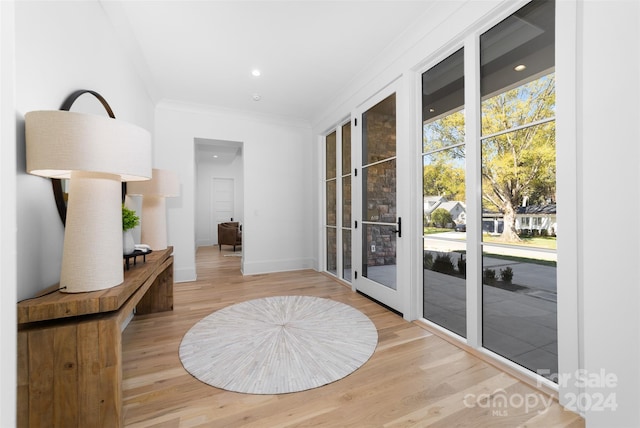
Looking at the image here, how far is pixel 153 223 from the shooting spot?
2.59 meters

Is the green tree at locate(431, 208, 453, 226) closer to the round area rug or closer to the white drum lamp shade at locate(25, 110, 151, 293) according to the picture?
the round area rug

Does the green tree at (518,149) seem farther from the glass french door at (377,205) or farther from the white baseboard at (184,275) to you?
the white baseboard at (184,275)

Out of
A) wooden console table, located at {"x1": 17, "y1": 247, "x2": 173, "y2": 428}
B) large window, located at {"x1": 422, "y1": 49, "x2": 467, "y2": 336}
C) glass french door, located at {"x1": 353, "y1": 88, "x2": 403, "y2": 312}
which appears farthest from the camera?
glass french door, located at {"x1": 353, "y1": 88, "x2": 403, "y2": 312}

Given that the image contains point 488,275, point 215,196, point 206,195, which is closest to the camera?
point 488,275

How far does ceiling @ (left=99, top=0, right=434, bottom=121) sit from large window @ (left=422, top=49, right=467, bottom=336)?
59 centimetres

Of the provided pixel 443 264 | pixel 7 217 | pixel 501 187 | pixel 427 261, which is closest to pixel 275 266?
pixel 427 261

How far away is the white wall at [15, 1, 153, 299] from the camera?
1182mm

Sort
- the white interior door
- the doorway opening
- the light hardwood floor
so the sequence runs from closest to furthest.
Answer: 1. the light hardwood floor
2. the doorway opening
3. the white interior door

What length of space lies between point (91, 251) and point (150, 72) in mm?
2745

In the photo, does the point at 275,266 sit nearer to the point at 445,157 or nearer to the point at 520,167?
the point at 445,157

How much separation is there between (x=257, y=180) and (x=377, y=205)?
2.25m

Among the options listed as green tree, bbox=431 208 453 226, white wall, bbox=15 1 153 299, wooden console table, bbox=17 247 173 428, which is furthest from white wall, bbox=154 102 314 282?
wooden console table, bbox=17 247 173 428

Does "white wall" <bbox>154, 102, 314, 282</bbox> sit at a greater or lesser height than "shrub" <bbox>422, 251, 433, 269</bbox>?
greater

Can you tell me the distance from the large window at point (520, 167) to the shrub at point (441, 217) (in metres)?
0.34
